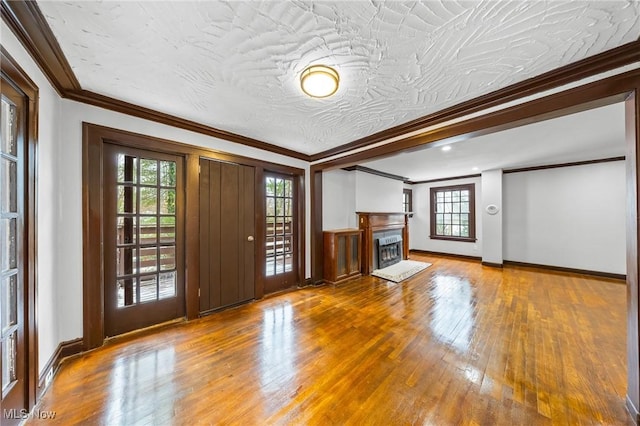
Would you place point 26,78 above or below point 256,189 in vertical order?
above

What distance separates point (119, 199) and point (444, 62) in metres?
3.13

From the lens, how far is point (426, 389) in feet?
5.54

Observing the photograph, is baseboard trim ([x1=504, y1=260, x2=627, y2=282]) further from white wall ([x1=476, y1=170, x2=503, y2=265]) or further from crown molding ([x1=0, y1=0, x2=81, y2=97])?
crown molding ([x1=0, y1=0, x2=81, y2=97])

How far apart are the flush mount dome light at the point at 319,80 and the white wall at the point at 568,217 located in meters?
5.92

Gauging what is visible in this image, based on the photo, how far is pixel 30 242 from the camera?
1.50 m

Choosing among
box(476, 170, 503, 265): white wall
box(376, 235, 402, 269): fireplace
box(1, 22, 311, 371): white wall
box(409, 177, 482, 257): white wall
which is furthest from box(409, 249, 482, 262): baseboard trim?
box(1, 22, 311, 371): white wall

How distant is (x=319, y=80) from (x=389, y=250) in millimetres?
4672

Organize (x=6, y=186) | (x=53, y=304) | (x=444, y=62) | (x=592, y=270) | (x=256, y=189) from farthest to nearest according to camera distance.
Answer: (x=592, y=270) → (x=256, y=189) → (x=53, y=304) → (x=444, y=62) → (x=6, y=186)

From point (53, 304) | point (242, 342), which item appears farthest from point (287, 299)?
point (53, 304)

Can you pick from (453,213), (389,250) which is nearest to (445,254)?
(453,213)

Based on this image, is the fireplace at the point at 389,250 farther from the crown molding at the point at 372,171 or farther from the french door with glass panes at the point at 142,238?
the french door with glass panes at the point at 142,238

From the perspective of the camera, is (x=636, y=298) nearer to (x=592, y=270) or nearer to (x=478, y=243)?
(x=592, y=270)

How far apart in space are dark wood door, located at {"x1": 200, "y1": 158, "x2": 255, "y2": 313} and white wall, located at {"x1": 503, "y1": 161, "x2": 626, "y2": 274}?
19.9 ft

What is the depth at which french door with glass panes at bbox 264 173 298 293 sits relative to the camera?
143 inches
